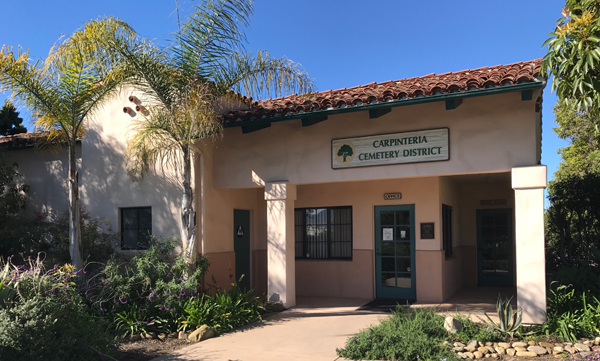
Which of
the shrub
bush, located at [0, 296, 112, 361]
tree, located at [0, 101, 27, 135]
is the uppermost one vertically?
tree, located at [0, 101, 27, 135]

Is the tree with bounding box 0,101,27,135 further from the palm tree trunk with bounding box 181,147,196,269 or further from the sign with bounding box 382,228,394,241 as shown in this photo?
the sign with bounding box 382,228,394,241

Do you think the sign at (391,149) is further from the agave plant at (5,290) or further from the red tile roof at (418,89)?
the agave plant at (5,290)

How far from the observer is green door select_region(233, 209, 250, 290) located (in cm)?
1130

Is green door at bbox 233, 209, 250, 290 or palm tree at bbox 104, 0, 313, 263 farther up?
palm tree at bbox 104, 0, 313, 263

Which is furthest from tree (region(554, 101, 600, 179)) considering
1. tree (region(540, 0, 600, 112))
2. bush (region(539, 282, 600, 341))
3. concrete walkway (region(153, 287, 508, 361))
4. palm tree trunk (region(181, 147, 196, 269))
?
palm tree trunk (region(181, 147, 196, 269))

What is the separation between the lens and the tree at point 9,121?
619 inches

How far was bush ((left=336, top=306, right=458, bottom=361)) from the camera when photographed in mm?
6344

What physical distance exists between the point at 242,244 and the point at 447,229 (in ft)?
16.7

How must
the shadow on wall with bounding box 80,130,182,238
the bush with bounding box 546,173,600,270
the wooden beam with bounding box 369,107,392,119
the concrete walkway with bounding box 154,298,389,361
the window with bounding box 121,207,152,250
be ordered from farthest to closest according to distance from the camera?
the bush with bounding box 546,173,600,270
the window with bounding box 121,207,152,250
the shadow on wall with bounding box 80,130,182,238
the wooden beam with bounding box 369,107,392,119
the concrete walkway with bounding box 154,298,389,361

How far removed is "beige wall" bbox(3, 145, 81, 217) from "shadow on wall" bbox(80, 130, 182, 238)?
2.64 ft

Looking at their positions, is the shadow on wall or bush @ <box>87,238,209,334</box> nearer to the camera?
bush @ <box>87,238,209,334</box>

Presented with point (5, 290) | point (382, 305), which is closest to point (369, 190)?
point (382, 305)

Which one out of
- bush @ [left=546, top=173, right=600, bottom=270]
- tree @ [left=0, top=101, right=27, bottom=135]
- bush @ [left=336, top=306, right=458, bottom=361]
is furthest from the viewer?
tree @ [left=0, top=101, right=27, bottom=135]

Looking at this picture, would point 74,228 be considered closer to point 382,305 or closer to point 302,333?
point 302,333
